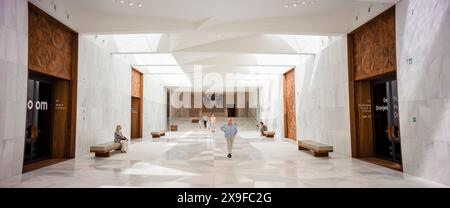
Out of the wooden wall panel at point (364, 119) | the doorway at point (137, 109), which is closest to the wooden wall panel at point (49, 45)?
the doorway at point (137, 109)

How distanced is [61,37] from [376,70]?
32.2 ft

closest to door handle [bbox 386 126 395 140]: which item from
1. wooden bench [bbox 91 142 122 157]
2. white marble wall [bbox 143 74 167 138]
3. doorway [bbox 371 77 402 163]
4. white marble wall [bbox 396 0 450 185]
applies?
doorway [bbox 371 77 402 163]

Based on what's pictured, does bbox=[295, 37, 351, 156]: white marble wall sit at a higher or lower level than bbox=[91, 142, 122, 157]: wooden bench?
Answer: higher

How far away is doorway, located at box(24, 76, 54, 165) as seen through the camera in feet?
27.2

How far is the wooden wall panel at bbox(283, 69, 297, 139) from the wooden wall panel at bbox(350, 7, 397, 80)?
7.00 metres

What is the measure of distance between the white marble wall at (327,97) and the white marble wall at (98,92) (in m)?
9.12

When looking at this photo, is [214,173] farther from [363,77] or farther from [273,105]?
[273,105]

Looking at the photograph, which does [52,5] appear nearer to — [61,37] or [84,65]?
[61,37]

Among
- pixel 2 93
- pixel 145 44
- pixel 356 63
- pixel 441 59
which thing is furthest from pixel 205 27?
pixel 441 59

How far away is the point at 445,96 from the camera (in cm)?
546

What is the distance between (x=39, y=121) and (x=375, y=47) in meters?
10.8

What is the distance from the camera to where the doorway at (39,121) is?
830 centimetres

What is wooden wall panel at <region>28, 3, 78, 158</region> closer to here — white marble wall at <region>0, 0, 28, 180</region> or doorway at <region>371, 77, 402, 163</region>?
white marble wall at <region>0, 0, 28, 180</region>

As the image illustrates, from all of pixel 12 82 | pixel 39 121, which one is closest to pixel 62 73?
pixel 39 121
